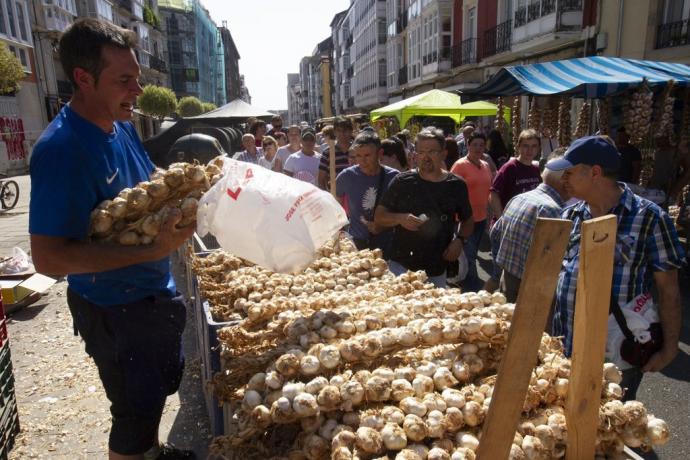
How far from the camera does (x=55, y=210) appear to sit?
1820 mm

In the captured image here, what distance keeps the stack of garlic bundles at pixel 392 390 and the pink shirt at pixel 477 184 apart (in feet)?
13.7

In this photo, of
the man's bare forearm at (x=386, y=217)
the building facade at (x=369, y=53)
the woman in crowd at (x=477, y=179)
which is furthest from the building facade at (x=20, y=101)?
the building facade at (x=369, y=53)

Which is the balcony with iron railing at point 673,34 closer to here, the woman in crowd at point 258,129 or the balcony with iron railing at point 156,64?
the woman in crowd at point 258,129

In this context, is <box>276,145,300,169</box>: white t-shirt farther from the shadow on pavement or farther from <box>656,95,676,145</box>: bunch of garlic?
the shadow on pavement

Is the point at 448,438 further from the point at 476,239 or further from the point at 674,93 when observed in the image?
the point at 674,93

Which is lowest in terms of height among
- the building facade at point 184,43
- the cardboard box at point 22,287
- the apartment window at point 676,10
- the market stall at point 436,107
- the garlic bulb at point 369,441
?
the cardboard box at point 22,287

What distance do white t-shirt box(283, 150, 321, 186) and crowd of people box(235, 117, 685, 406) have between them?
0.05 feet

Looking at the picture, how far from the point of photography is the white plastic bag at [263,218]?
80.8 inches

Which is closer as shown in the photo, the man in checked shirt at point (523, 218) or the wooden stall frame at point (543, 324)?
the wooden stall frame at point (543, 324)

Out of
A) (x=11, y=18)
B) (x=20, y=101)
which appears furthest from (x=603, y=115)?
(x=11, y=18)

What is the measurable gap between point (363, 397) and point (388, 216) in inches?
91.6

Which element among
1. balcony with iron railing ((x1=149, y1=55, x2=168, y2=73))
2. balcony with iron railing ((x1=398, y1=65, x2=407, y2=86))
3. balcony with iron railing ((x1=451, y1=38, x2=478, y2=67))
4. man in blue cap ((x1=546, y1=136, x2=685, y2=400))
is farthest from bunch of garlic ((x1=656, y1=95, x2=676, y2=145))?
balcony with iron railing ((x1=149, y1=55, x2=168, y2=73))

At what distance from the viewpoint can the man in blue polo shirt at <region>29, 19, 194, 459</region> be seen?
6.06 ft

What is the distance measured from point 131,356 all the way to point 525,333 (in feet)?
5.60
